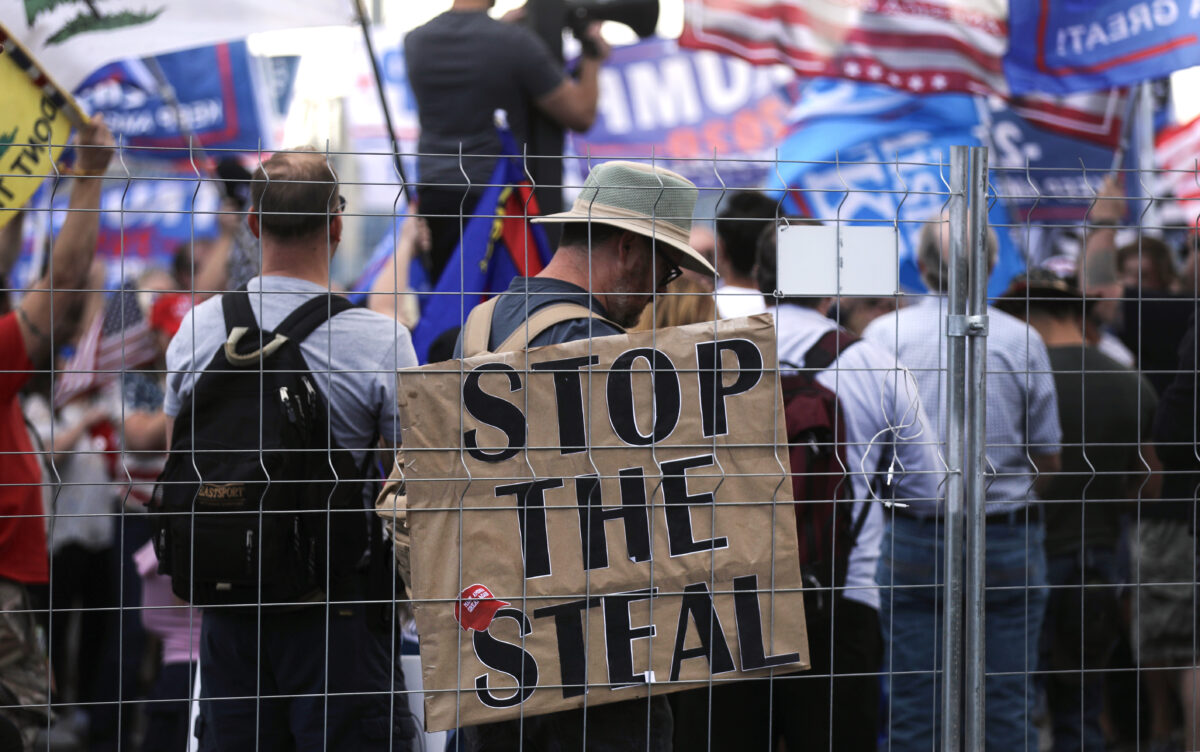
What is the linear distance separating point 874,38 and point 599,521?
14.1ft

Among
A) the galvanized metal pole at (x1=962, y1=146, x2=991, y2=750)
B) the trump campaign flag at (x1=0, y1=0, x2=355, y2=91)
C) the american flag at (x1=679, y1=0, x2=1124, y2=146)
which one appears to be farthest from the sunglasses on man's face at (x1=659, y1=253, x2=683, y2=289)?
the american flag at (x1=679, y1=0, x2=1124, y2=146)

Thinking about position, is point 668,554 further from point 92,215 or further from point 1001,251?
point 1001,251

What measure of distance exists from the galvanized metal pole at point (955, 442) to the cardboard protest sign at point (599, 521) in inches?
12.7

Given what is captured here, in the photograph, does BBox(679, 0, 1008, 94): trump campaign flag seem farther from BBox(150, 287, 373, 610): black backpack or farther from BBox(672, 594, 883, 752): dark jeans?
BBox(150, 287, 373, 610): black backpack

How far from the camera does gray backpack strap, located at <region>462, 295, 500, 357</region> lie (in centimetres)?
240

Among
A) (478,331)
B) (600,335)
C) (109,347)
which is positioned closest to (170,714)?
(109,347)

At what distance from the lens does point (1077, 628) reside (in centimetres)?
461

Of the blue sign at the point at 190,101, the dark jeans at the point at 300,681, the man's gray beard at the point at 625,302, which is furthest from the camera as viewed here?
the blue sign at the point at 190,101

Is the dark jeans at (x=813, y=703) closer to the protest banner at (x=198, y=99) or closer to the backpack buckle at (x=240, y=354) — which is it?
the backpack buckle at (x=240, y=354)

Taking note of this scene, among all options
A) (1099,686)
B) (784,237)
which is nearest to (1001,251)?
(1099,686)

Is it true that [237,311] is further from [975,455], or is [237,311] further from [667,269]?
[975,455]

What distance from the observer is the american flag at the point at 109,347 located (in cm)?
386

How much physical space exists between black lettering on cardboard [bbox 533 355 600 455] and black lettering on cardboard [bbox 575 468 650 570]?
69 mm

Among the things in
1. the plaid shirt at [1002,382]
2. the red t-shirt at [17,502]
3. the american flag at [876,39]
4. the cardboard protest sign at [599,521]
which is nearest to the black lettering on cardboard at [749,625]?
the cardboard protest sign at [599,521]
